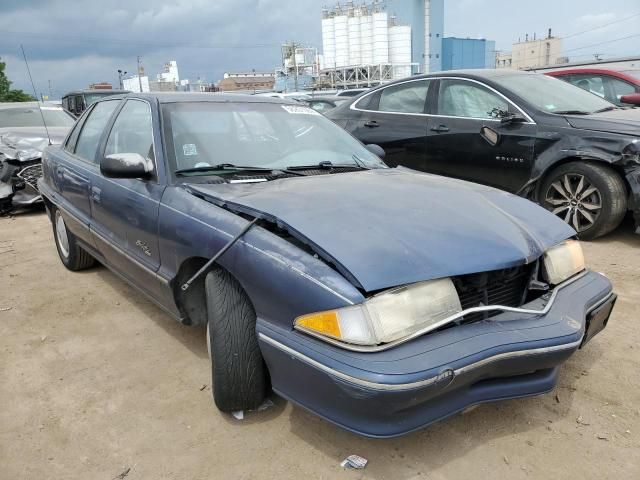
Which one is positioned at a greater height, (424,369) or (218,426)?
(424,369)

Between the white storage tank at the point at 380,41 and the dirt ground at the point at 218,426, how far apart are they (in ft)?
188

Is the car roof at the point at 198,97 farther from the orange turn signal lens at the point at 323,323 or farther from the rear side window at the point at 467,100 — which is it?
the rear side window at the point at 467,100

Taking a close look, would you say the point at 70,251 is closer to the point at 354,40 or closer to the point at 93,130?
the point at 93,130

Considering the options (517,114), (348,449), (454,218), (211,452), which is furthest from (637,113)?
(211,452)

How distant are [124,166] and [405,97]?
3.84 m

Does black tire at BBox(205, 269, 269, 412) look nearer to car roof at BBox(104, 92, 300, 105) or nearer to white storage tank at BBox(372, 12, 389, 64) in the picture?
car roof at BBox(104, 92, 300, 105)

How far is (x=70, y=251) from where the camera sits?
440cm

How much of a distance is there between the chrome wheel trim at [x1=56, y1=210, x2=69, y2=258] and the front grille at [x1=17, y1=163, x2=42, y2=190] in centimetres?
271

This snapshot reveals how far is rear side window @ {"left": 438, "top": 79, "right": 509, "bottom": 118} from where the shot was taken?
16.5ft

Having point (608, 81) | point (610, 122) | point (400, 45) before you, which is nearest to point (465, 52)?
point (400, 45)

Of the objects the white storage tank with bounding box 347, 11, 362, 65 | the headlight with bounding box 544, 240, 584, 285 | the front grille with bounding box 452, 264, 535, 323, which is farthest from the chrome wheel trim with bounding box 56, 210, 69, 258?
the white storage tank with bounding box 347, 11, 362, 65

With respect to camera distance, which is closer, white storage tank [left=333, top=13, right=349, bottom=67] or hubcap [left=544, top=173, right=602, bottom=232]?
hubcap [left=544, top=173, right=602, bottom=232]

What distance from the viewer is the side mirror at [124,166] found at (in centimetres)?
274

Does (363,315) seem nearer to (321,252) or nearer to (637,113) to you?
(321,252)
